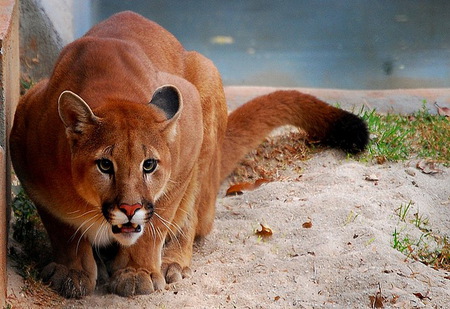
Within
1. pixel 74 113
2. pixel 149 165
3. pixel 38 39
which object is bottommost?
pixel 38 39

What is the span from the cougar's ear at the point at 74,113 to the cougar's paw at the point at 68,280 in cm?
101

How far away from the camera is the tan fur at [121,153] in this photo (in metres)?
4.47

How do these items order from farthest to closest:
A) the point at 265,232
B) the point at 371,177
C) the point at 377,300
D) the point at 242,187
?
1. the point at 242,187
2. the point at 371,177
3. the point at 265,232
4. the point at 377,300

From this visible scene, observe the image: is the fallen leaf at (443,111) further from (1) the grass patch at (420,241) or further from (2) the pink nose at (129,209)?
(2) the pink nose at (129,209)

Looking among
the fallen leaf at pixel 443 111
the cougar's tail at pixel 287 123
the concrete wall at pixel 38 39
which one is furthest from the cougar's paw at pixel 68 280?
the fallen leaf at pixel 443 111

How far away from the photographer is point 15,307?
4508 mm

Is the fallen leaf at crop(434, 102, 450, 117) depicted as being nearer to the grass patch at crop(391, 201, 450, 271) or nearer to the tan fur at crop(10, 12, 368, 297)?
the grass patch at crop(391, 201, 450, 271)

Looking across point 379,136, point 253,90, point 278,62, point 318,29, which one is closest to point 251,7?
point 318,29

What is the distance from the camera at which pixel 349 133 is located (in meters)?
7.11

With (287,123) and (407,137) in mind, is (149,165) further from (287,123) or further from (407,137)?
(407,137)

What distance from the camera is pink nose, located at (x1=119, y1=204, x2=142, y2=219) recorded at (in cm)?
432

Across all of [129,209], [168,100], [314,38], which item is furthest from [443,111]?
[314,38]

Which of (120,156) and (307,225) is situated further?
(307,225)

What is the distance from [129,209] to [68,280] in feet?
3.03
